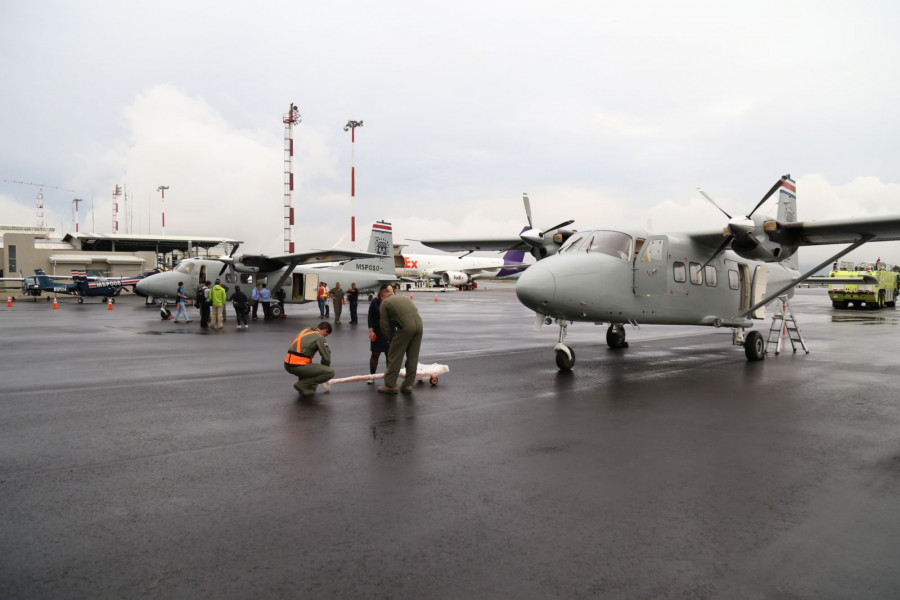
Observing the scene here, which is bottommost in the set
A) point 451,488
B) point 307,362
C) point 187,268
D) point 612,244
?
point 451,488

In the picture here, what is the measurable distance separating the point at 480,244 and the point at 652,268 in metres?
6.89

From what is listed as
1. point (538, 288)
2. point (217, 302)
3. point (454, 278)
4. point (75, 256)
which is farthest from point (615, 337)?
point (75, 256)

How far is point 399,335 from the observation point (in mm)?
8859

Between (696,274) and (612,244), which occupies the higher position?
(612,244)

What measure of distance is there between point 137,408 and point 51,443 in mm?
1720

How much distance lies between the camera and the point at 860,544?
12.5 ft

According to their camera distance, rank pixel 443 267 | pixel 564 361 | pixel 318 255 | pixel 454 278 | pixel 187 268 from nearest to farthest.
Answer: pixel 564 361, pixel 187 268, pixel 318 255, pixel 454 278, pixel 443 267

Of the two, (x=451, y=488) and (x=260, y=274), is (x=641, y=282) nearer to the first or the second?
(x=451, y=488)

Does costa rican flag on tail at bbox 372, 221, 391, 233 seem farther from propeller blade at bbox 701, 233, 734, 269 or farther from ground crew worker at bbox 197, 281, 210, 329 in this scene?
propeller blade at bbox 701, 233, 734, 269

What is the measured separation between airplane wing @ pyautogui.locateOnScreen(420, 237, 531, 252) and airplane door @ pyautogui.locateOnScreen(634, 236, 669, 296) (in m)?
4.94

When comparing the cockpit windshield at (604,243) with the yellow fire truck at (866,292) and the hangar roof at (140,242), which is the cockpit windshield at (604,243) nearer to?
the yellow fire truck at (866,292)

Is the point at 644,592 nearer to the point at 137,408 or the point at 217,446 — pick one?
the point at 217,446

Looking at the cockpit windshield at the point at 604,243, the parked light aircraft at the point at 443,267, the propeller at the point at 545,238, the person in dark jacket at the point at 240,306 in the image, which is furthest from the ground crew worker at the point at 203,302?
the parked light aircraft at the point at 443,267

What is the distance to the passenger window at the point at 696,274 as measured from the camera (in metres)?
13.0
